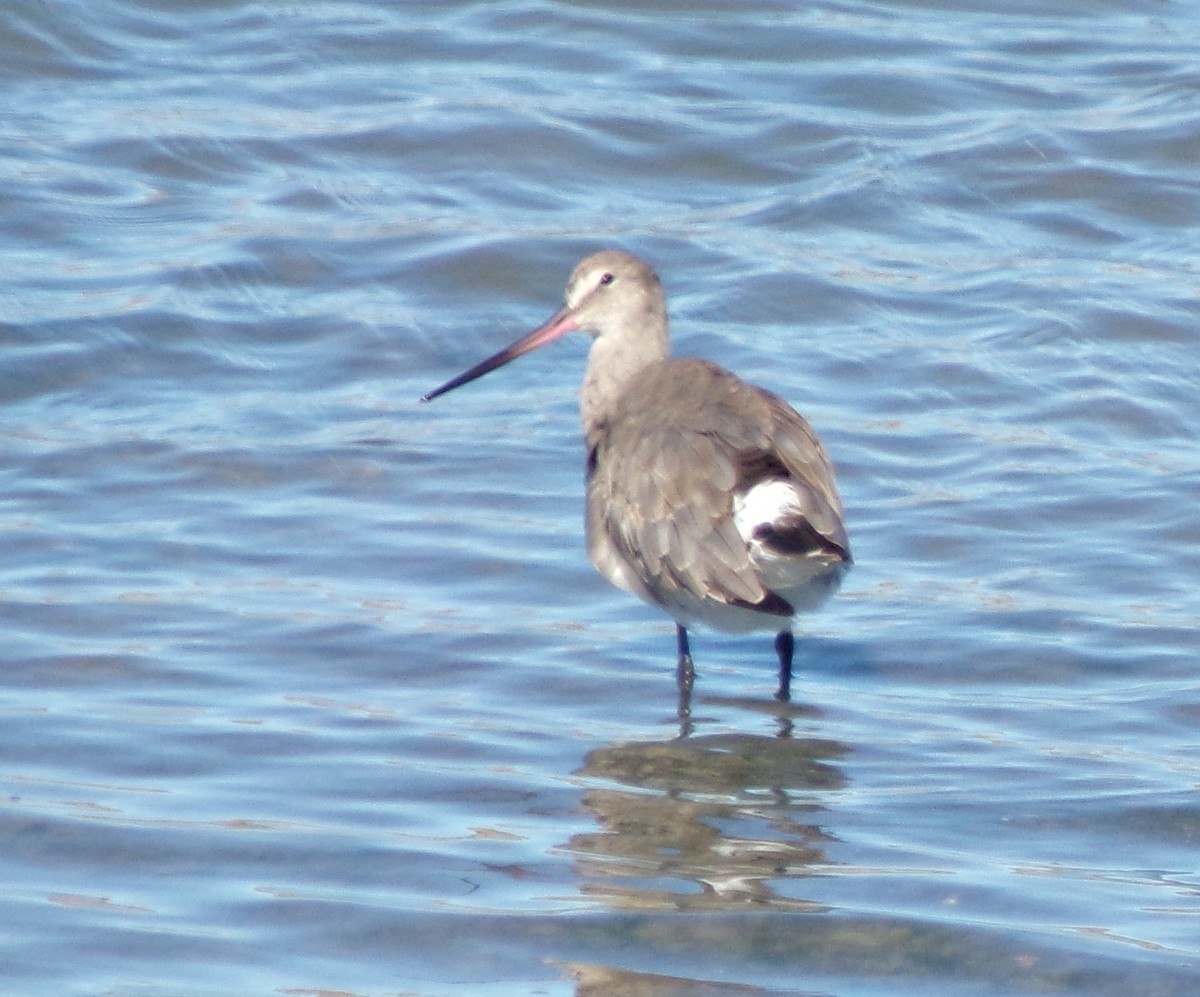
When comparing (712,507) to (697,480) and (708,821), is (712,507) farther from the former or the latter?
(708,821)

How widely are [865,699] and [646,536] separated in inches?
26.5

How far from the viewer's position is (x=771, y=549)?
4.89m

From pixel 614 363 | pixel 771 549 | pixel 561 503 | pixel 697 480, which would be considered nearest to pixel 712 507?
pixel 697 480

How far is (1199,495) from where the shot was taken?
21.5 feet

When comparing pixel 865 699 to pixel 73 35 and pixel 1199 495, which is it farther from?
pixel 73 35

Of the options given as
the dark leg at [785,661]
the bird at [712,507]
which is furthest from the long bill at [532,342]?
the dark leg at [785,661]

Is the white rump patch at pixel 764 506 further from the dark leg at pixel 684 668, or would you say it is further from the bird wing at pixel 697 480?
the dark leg at pixel 684 668

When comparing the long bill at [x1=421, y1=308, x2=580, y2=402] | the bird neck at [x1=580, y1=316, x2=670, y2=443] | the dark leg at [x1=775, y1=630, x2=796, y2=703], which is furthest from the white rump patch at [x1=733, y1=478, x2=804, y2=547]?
the long bill at [x1=421, y1=308, x2=580, y2=402]

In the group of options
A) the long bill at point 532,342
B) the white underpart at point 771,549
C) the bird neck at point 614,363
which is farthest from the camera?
the long bill at point 532,342

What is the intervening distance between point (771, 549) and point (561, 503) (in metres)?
1.83

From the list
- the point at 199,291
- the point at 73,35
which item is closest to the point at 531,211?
the point at 199,291

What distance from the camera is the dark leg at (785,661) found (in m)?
5.34

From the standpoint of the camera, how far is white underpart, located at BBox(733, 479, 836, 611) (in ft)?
16.0

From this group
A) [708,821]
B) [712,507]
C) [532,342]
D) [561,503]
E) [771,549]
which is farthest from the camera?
[561,503]
